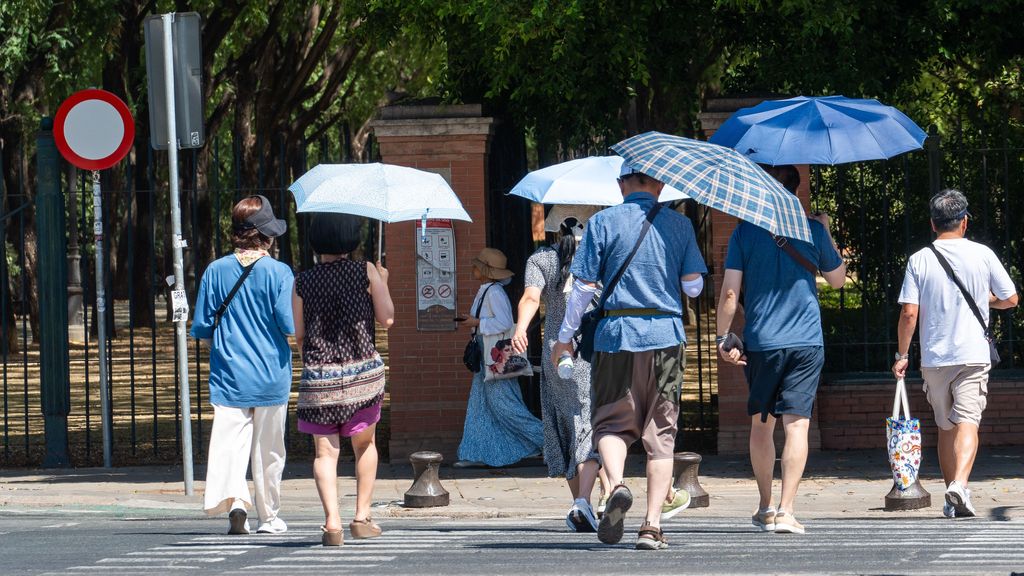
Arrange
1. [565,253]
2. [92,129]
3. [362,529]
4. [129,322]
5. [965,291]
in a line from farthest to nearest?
[129,322] → [92,129] → [565,253] → [965,291] → [362,529]

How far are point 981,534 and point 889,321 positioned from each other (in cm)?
431

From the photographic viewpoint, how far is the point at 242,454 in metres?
7.81

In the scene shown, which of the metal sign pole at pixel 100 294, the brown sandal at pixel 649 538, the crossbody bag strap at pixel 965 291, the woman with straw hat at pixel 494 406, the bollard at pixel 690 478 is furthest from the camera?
the woman with straw hat at pixel 494 406

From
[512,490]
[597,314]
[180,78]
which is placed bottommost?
[512,490]

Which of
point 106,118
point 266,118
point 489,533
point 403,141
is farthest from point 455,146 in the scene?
point 266,118

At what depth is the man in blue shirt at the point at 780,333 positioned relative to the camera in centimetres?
739

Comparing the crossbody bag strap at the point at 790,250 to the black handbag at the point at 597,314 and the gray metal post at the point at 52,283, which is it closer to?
the black handbag at the point at 597,314

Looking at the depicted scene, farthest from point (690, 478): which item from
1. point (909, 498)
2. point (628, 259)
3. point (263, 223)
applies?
point (263, 223)

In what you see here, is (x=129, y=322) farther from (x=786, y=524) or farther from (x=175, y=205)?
(x=786, y=524)

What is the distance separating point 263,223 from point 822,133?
312 centimetres

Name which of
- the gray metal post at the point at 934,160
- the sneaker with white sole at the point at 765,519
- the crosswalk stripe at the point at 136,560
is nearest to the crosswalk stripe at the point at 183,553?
the crosswalk stripe at the point at 136,560

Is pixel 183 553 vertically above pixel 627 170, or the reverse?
pixel 627 170

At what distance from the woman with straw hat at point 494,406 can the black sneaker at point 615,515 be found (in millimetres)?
3909

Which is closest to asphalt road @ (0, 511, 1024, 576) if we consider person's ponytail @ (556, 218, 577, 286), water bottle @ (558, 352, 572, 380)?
water bottle @ (558, 352, 572, 380)
